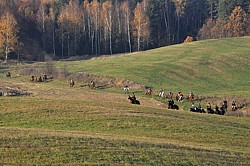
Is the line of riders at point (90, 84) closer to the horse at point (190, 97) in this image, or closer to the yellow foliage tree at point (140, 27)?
the horse at point (190, 97)

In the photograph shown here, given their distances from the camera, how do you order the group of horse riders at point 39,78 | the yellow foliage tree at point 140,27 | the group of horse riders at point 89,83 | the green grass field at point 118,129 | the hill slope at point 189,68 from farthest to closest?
the yellow foliage tree at point 140,27, the group of horse riders at point 39,78, the hill slope at point 189,68, the group of horse riders at point 89,83, the green grass field at point 118,129

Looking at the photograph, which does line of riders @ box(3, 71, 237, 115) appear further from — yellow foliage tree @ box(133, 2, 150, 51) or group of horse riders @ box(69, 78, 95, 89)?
yellow foliage tree @ box(133, 2, 150, 51)

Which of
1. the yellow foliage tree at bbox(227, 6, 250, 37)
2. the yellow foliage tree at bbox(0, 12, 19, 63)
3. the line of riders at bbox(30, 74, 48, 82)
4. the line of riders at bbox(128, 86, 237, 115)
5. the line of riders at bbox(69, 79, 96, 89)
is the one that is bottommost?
the line of riders at bbox(128, 86, 237, 115)

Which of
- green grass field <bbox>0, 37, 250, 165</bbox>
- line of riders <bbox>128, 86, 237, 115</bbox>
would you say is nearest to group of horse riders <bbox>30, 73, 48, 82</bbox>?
green grass field <bbox>0, 37, 250, 165</bbox>

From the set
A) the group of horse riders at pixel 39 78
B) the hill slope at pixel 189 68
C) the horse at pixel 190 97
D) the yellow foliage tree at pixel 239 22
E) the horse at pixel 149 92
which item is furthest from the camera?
the yellow foliage tree at pixel 239 22

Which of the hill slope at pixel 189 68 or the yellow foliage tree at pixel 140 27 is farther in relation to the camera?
the yellow foliage tree at pixel 140 27

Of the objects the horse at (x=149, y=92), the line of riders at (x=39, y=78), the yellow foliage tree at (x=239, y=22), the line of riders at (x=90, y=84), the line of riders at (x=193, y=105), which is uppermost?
the yellow foliage tree at (x=239, y=22)

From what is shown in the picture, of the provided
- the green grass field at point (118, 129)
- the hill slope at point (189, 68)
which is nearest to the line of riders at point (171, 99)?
the green grass field at point (118, 129)

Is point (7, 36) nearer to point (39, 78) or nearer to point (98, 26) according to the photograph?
point (39, 78)

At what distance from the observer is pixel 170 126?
91.6ft

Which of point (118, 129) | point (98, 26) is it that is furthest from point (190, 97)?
point (98, 26)

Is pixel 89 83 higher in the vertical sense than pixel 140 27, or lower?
lower

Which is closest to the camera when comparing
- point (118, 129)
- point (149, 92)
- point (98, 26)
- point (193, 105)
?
point (118, 129)

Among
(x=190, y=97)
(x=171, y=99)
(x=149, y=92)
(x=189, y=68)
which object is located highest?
(x=189, y=68)
